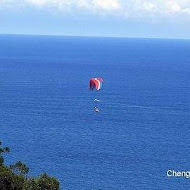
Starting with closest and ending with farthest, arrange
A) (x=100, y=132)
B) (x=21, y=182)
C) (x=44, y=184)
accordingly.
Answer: (x=21, y=182) → (x=44, y=184) → (x=100, y=132)

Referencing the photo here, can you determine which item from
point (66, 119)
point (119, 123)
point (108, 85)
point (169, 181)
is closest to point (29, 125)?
point (66, 119)

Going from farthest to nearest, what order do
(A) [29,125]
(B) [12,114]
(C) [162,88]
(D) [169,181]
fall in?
(C) [162,88] < (B) [12,114] < (A) [29,125] < (D) [169,181]

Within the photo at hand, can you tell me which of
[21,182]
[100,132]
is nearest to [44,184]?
[21,182]

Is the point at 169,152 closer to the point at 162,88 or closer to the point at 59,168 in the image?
the point at 59,168

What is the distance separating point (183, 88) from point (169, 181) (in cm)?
9311

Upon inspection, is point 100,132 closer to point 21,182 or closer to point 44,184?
point 44,184

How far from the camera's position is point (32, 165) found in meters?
74.9

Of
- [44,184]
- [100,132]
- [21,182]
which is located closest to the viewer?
[21,182]

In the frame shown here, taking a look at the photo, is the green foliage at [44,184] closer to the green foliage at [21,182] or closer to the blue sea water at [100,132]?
the green foliage at [21,182]

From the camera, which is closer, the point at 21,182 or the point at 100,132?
the point at 21,182

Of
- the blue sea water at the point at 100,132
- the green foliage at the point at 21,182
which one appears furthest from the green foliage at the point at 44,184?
the blue sea water at the point at 100,132

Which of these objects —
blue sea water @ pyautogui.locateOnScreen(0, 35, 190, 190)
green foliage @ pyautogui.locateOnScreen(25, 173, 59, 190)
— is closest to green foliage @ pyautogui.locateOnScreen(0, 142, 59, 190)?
green foliage @ pyautogui.locateOnScreen(25, 173, 59, 190)

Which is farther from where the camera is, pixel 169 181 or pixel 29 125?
pixel 29 125

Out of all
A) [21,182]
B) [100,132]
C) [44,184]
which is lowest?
[21,182]
